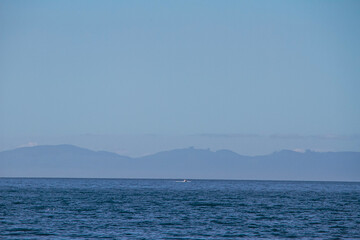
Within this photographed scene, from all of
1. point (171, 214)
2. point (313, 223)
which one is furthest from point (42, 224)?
point (313, 223)

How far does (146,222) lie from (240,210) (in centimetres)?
2012

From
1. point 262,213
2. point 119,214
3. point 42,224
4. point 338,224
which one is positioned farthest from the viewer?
point 262,213

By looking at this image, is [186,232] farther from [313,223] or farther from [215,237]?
[313,223]

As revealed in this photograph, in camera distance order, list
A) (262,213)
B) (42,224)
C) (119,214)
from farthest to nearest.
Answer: (262,213)
(119,214)
(42,224)

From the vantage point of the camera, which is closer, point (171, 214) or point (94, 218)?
point (94, 218)

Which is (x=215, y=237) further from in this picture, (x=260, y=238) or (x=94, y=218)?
(x=94, y=218)

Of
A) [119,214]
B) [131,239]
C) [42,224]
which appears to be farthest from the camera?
[119,214]

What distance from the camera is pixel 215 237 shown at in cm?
4525

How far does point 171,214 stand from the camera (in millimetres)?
64000

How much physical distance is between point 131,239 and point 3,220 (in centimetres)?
1741

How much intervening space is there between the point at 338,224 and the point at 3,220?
3308 cm

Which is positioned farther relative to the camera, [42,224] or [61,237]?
[42,224]

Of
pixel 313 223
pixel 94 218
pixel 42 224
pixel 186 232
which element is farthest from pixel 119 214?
pixel 313 223

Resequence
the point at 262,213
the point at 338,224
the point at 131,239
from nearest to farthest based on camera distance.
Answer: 1. the point at 131,239
2. the point at 338,224
3. the point at 262,213
